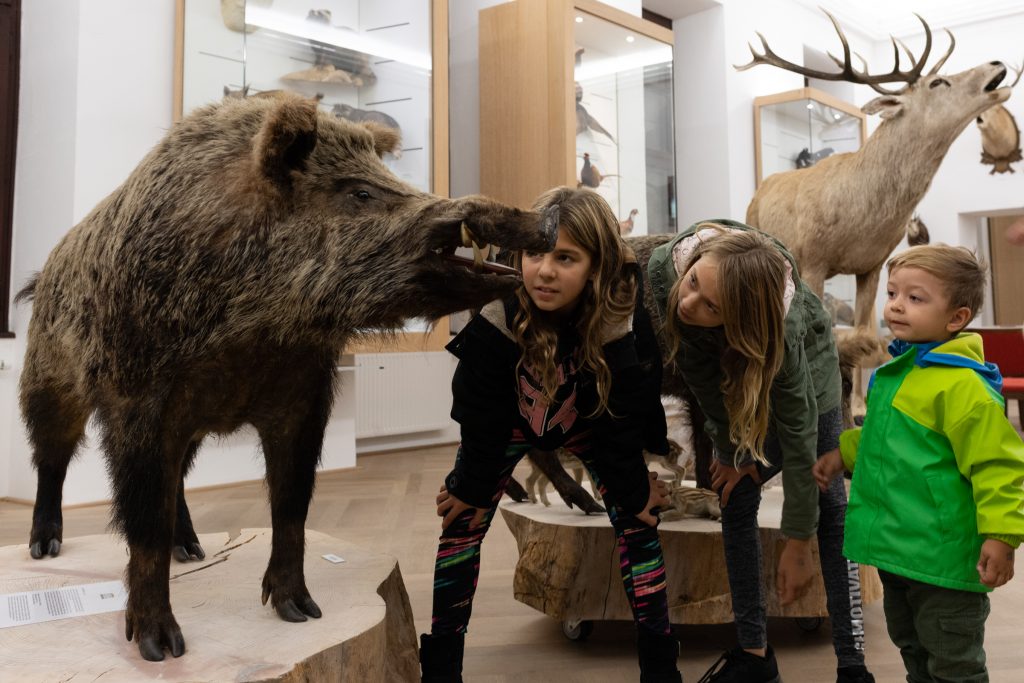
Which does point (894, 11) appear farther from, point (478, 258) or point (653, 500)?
point (478, 258)

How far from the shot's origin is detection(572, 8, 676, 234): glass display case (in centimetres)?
618

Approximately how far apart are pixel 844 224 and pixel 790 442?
2.79 meters

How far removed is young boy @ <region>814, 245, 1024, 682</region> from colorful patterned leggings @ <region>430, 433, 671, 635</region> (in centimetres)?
45

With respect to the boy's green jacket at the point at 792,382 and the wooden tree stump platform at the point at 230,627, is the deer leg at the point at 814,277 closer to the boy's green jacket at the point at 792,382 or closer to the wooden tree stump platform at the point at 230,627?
the boy's green jacket at the point at 792,382

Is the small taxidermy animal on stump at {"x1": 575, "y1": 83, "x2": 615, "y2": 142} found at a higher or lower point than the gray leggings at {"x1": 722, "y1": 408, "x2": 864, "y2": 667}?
higher

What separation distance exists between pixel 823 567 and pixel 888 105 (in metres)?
3.02

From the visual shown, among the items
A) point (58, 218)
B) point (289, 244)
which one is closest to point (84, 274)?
point (289, 244)

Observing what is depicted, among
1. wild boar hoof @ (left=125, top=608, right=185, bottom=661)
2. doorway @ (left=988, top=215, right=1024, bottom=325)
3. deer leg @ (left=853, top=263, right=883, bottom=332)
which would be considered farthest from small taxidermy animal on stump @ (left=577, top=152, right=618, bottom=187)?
doorway @ (left=988, top=215, right=1024, bottom=325)

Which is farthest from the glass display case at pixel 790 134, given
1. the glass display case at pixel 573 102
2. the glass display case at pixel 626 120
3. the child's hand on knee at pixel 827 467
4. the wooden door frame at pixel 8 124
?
the child's hand on knee at pixel 827 467

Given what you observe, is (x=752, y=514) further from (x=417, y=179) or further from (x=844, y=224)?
(x=417, y=179)

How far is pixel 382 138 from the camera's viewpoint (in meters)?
1.78

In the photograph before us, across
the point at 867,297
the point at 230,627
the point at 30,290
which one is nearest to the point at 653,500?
the point at 230,627

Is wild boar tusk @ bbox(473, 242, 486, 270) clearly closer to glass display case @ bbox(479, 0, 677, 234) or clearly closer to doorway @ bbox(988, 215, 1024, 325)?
glass display case @ bbox(479, 0, 677, 234)

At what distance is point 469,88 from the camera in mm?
Answer: 6891
